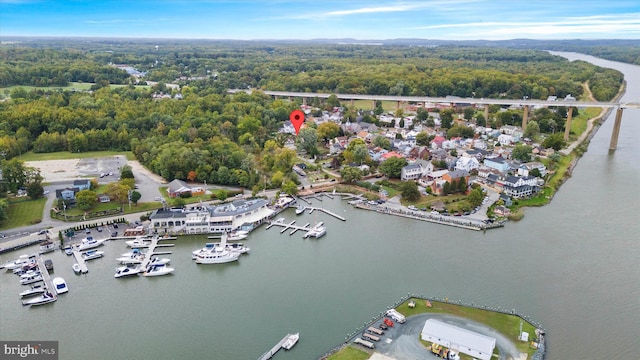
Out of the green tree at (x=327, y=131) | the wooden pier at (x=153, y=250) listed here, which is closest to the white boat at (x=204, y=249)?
the wooden pier at (x=153, y=250)

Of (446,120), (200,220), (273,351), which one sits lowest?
(273,351)

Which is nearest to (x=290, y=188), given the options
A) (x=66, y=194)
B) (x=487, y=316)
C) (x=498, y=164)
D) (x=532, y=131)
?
(x=66, y=194)

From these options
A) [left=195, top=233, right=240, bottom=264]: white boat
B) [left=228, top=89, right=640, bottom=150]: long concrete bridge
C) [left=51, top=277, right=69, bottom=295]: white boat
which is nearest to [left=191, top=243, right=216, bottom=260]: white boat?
[left=195, top=233, right=240, bottom=264]: white boat

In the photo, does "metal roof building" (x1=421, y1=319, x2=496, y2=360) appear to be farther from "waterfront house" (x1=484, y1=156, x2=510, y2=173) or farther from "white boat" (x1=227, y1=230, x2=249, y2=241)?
"waterfront house" (x1=484, y1=156, x2=510, y2=173)

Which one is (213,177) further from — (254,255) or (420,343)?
(420,343)

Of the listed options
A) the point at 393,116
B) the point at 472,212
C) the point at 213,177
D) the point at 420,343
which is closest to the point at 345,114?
the point at 393,116

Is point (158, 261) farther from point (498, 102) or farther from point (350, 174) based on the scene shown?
point (498, 102)
